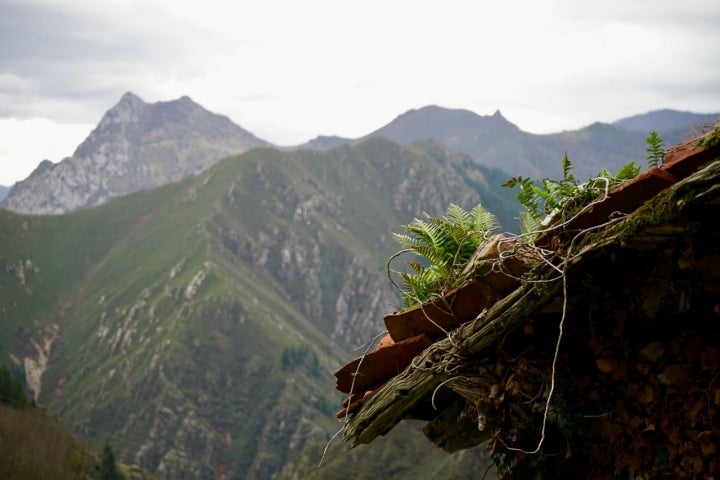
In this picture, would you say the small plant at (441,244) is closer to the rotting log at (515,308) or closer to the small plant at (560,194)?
the small plant at (560,194)

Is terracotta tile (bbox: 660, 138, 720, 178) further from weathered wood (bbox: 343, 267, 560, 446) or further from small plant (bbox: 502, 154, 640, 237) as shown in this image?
weathered wood (bbox: 343, 267, 560, 446)

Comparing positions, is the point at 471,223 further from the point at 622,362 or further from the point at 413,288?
the point at 622,362

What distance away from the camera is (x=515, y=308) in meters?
5.46

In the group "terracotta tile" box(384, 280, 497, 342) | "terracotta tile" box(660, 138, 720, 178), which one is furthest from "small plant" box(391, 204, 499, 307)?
"terracotta tile" box(660, 138, 720, 178)

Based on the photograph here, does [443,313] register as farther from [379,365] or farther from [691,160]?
[691,160]

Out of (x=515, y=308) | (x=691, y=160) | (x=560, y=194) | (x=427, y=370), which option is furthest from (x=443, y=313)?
(x=691, y=160)

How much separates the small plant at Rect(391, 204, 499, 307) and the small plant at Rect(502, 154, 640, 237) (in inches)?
19.3

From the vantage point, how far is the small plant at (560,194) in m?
5.50

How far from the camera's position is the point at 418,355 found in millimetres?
6391

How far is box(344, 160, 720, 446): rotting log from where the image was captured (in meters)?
4.53

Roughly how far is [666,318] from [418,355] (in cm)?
211

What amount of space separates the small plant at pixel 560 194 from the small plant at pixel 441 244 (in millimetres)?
489

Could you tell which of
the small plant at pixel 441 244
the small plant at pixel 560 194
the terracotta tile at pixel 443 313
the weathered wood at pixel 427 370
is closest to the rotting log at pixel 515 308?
the weathered wood at pixel 427 370

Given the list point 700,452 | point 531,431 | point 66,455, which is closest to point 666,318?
point 700,452
